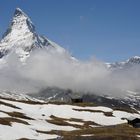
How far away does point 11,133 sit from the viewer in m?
67.0

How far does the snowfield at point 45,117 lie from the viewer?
70.8 metres

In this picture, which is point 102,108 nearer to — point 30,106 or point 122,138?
point 30,106

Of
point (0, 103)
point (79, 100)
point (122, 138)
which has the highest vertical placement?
point (79, 100)

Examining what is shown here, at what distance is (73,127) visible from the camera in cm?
9369

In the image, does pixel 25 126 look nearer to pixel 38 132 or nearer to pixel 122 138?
pixel 38 132

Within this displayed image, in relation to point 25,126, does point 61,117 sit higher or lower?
higher

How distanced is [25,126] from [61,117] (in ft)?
114

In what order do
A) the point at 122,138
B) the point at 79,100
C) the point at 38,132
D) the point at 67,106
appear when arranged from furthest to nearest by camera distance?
the point at 79,100 → the point at 67,106 → the point at 38,132 → the point at 122,138

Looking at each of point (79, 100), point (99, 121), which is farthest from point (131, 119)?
point (79, 100)

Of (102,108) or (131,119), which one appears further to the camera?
(102,108)

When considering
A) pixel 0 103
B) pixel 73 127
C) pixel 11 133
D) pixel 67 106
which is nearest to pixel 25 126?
pixel 11 133

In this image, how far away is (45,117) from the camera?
10519 centimetres

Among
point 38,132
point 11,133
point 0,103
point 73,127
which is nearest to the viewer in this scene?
point 11,133

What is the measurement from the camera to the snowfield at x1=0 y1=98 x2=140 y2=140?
70.8m
